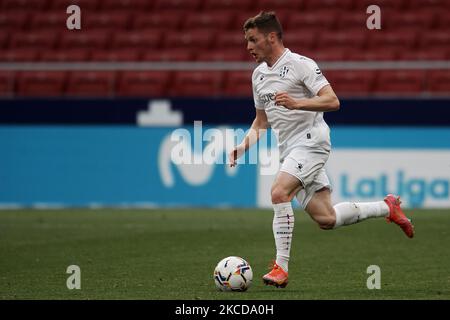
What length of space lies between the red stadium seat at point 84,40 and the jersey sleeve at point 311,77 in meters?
12.2

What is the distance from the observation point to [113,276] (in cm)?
874

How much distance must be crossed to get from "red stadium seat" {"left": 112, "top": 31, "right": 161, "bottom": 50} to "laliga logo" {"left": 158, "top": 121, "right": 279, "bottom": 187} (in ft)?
13.1

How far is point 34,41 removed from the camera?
65.8 feet

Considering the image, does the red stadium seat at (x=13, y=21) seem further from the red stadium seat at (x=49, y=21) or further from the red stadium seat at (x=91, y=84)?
the red stadium seat at (x=91, y=84)

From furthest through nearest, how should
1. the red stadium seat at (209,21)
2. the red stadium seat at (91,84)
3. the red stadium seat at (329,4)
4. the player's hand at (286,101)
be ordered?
the red stadium seat at (209,21) → the red stadium seat at (329,4) → the red stadium seat at (91,84) → the player's hand at (286,101)

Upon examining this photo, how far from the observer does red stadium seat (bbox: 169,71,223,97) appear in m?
17.3

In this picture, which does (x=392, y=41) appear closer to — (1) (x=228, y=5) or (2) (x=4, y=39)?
(1) (x=228, y=5)

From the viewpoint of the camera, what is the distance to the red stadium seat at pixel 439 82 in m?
15.8

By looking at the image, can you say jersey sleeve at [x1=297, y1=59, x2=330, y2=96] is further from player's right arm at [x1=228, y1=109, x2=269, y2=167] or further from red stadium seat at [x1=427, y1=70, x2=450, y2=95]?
red stadium seat at [x1=427, y1=70, x2=450, y2=95]

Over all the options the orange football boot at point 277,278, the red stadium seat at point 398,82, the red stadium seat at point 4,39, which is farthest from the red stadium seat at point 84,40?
the orange football boot at point 277,278

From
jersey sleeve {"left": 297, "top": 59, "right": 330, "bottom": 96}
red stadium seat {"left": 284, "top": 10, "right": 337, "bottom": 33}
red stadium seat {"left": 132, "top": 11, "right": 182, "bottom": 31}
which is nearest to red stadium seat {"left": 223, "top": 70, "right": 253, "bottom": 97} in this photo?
red stadium seat {"left": 284, "top": 10, "right": 337, "bottom": 33}

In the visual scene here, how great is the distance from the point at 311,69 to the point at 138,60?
36.9 feet

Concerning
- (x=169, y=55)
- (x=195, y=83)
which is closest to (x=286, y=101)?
(x=195, y=83)
